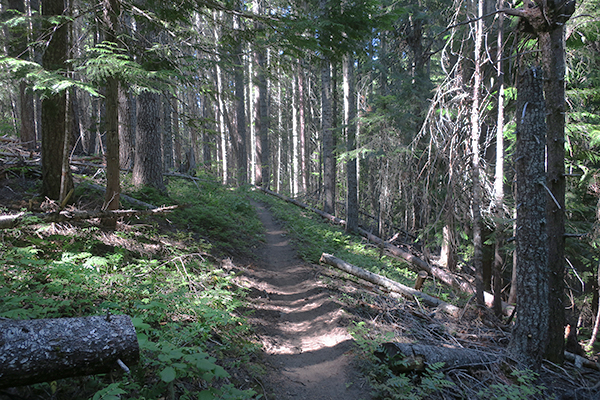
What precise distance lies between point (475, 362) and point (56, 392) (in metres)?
5.41

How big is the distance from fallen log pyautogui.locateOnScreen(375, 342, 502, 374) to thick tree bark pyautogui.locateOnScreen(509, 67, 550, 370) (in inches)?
22.1

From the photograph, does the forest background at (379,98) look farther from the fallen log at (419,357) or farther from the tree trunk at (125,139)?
the fallen log at (419,357)

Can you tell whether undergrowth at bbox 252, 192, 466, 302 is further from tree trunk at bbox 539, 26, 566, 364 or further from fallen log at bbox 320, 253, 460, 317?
tree trunk at bbox 539, 26, 566, 364

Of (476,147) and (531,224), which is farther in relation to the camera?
(476,147)

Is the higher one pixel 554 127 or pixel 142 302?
pixel 554 127

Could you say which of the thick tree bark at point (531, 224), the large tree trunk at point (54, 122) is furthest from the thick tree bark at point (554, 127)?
the large tree trunk at point (54, 122)

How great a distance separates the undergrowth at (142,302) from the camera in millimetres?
2658

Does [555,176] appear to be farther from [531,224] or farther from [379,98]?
[379,98]

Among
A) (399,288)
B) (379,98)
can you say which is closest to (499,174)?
(399,288)

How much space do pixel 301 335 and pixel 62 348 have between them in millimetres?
4179

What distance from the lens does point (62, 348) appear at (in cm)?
228

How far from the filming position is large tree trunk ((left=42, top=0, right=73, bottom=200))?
5.54m

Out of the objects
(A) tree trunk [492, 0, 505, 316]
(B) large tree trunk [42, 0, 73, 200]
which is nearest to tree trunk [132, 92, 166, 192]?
(B) large tree trunk [42, 0, 73, 200]

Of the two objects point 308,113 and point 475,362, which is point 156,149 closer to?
point 475,362
